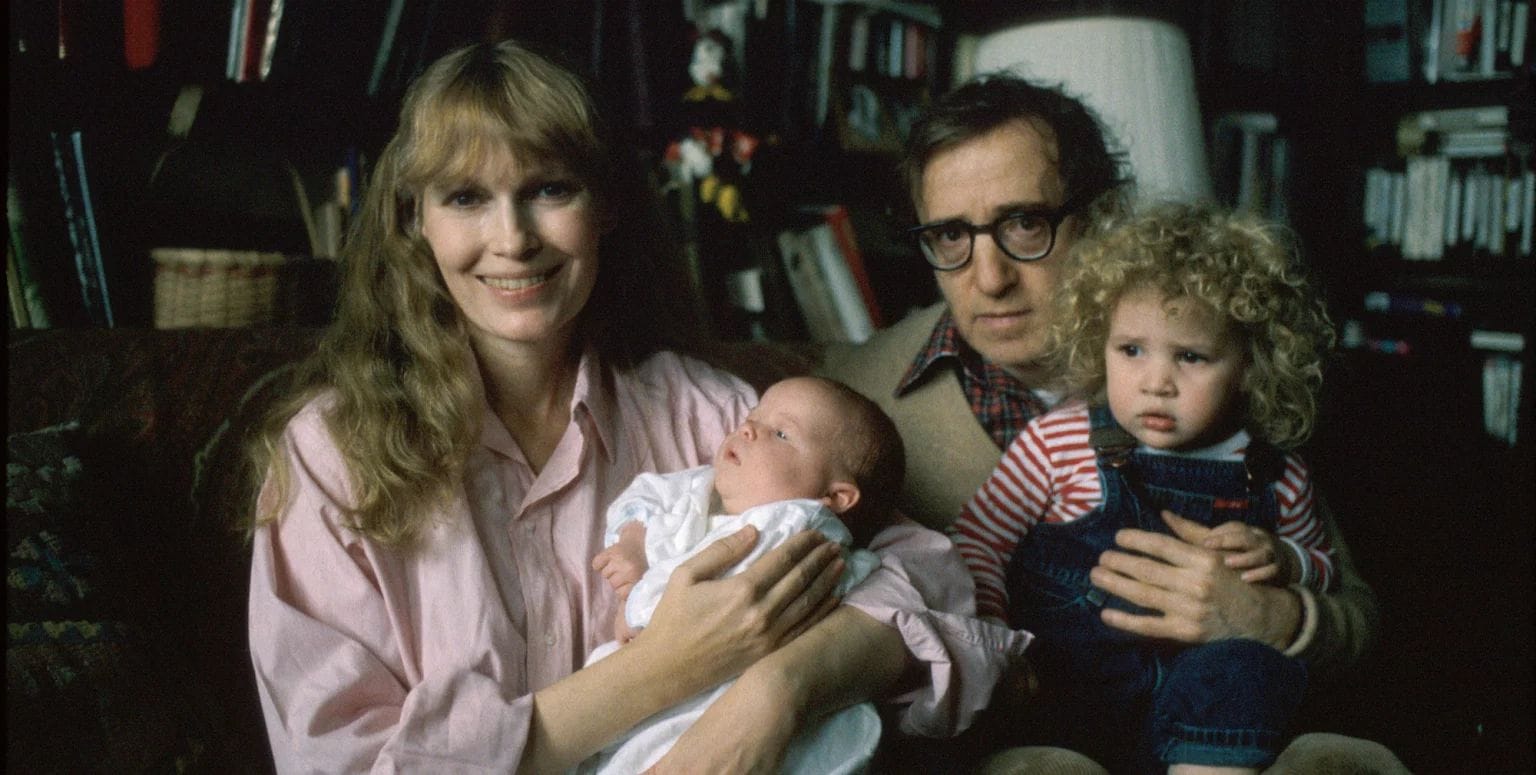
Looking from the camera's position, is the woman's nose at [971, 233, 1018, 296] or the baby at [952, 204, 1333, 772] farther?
the woman's nose at [971, 233, 1018, 296]

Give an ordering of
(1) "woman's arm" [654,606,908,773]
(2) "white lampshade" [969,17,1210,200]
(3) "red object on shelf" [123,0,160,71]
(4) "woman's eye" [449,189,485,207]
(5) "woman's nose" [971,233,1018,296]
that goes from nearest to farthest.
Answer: (1) "woman's arm" [654,606,908,773]
(4) "woman's eye" [449,189,485,207]
(5) "woman's nose" [971,233,1018,296]
(3) "red object on shelf" [123,0,160,71]
(2) "white lampshade" [969,17,1210,200]

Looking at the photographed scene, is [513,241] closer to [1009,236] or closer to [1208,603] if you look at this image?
[1009,236]

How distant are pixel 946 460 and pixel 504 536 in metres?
0.79

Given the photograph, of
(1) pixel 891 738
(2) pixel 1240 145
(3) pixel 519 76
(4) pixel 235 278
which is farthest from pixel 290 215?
(2) pixel 1240 145

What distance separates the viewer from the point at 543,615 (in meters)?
1.37

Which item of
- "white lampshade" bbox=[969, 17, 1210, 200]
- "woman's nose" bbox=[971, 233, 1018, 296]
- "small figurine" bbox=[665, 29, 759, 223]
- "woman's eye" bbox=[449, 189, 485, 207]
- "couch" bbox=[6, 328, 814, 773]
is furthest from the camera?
"small figurine" bbox=[665, 29, 759, 223]

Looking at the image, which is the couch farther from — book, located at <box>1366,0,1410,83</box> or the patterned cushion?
book, located at <box>1366,0,1410,83</box>

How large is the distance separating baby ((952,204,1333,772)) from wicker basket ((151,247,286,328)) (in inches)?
54.4

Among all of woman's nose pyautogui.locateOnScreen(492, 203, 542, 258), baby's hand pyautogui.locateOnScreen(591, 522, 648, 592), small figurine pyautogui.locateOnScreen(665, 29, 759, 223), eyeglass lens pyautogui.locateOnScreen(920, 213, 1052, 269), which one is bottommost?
baby's hand pyautogui.locateOnScreen(591, 522, 648, 592)

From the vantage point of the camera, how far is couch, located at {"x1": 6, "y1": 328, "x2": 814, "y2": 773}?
1.28 metres

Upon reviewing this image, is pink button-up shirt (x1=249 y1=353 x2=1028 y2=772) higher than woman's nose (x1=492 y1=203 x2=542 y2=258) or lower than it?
lower

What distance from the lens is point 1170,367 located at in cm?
150

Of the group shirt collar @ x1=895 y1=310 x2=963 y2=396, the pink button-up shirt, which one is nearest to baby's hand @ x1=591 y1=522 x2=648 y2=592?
the pink button-up shirt

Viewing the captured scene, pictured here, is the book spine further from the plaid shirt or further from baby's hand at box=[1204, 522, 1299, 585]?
baby's hand at box=[1204, 522, 1299, 585]
